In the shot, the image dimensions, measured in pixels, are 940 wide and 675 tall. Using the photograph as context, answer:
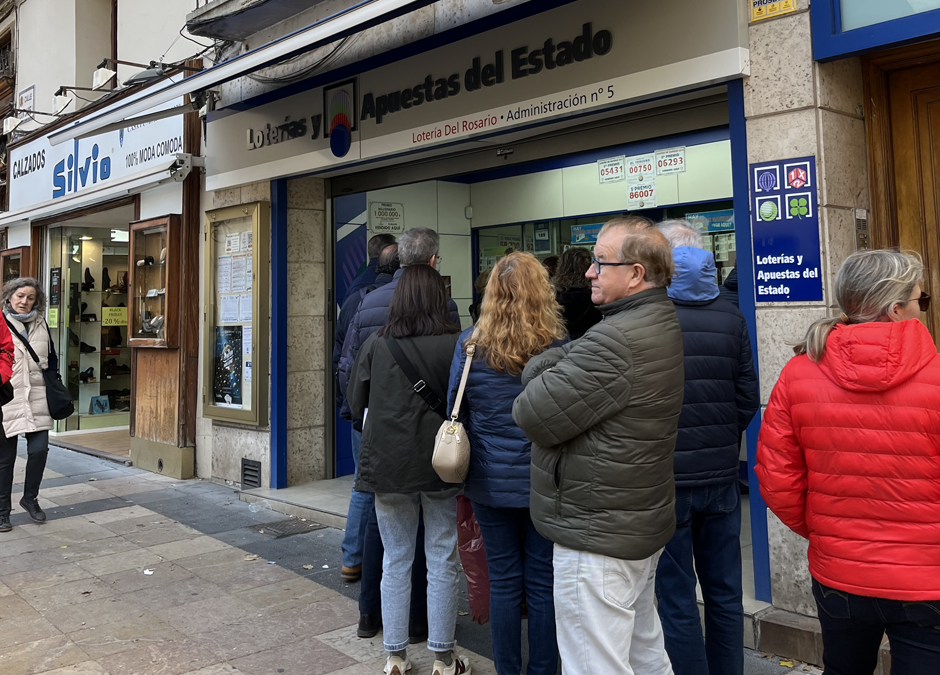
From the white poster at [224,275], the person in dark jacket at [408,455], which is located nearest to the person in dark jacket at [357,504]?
the person in dark jacket at [408,455]

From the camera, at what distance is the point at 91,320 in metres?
12.3

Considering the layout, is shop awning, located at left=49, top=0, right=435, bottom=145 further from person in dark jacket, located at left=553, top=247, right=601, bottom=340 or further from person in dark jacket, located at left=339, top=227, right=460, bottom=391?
person in dark jacket, located at left=553, top=247, right=601, bottom=340

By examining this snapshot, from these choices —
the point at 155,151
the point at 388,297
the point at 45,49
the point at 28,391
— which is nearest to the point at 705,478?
the point at 388,297

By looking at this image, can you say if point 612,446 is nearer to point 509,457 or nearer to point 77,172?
point 509,457

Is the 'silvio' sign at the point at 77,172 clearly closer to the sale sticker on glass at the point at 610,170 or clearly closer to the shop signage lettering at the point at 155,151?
the shop signage lettering at the point at 155,151

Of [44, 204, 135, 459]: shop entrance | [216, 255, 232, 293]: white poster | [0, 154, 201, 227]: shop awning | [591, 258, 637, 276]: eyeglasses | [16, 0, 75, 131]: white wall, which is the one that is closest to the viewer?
[591, 258, 637, 276]: eyeglasses

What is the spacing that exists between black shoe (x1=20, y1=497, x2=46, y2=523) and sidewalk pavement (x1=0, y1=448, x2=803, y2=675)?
0.23 feet

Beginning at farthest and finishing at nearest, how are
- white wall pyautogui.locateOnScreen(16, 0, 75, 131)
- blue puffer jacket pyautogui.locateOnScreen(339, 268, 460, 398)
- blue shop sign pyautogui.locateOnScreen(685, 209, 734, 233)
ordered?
white wall pyautogui.locateOnScreen(16, 0, 75, 131)
blue shop sign pyautogui.locateOnScreen(685, 209, 734, 233)
blue puffer jacket pyautogui.locateOnScreen(339, 268, 460, 398)

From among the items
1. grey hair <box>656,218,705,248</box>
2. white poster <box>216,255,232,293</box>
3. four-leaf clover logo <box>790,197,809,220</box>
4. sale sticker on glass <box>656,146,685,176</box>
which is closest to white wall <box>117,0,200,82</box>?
white poster <box>216,255,232,293</box>

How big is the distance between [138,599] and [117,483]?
3.89 meters

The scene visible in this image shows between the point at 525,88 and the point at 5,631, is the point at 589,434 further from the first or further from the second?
the point at 5,631

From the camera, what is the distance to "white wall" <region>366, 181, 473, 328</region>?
8.23 metres

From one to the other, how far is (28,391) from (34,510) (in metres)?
1.01

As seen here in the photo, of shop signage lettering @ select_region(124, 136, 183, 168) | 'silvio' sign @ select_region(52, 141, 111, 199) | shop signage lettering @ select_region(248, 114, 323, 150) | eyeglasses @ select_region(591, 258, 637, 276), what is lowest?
eyeglasses @ select_region(591, 258, 637, 276)
